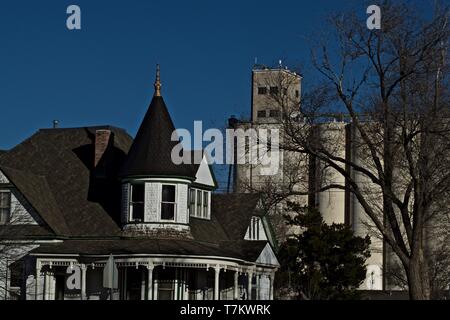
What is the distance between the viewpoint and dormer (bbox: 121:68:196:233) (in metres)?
47.2

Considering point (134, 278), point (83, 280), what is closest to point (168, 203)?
point (134, 278)

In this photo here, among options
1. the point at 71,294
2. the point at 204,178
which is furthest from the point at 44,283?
the point at 204,178

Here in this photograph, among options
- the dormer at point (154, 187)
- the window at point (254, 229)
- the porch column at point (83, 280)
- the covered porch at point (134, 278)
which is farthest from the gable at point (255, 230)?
the porch column at point (83, 280)

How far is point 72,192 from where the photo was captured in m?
50.5

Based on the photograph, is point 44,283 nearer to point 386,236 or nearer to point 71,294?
point 71,294

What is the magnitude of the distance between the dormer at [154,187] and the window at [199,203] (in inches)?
110

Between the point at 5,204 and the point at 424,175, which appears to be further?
the point at 5,204

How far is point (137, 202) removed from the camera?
47.5 meters

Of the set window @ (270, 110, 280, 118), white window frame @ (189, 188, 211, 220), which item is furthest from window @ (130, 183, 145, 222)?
window @ (270, 110, 280, 118)

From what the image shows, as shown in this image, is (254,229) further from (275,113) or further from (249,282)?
(275,113)

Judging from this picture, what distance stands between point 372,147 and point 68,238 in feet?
58.1

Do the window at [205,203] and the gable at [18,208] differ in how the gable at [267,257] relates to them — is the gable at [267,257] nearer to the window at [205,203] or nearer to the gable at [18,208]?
the window at [205,203]

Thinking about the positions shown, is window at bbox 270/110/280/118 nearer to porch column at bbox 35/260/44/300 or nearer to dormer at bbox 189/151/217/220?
dormer at bbox 189/151/217/220
